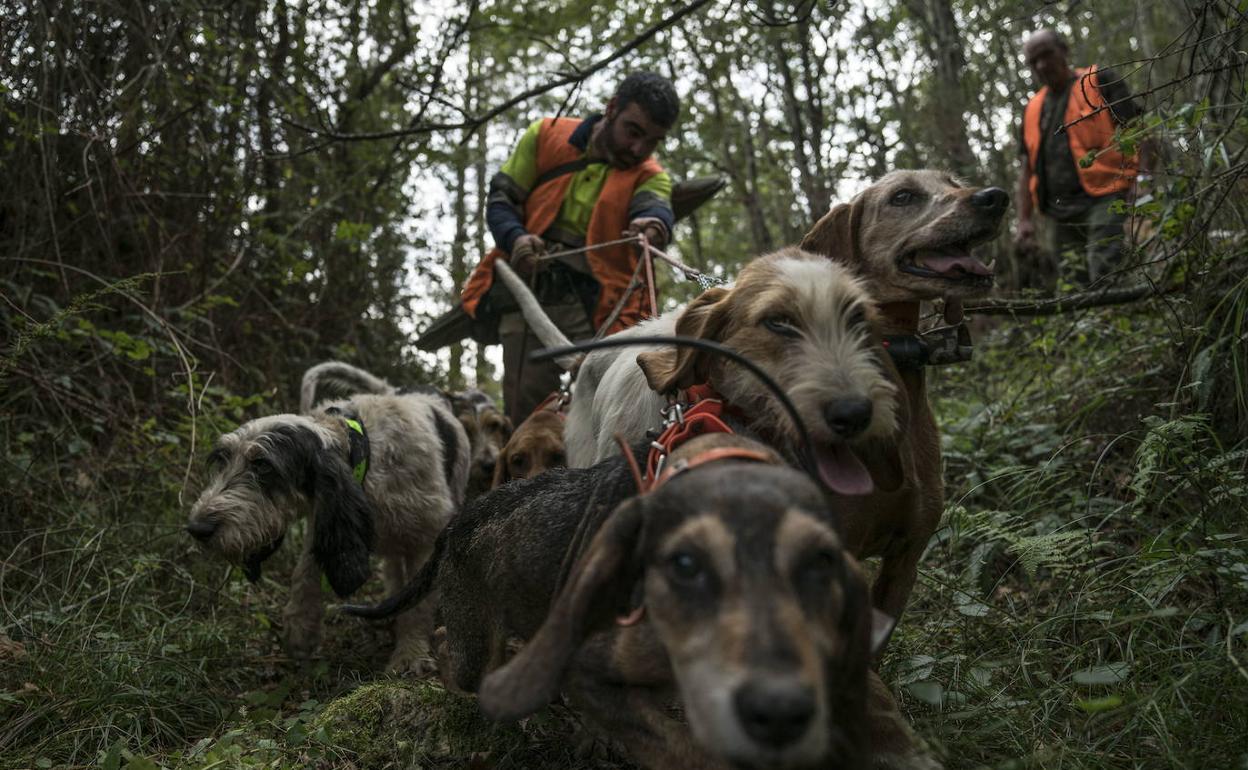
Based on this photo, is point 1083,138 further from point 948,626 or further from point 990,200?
point 948,626

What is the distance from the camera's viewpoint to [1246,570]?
3.07 m

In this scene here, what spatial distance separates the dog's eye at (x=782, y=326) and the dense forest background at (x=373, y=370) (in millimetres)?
1183

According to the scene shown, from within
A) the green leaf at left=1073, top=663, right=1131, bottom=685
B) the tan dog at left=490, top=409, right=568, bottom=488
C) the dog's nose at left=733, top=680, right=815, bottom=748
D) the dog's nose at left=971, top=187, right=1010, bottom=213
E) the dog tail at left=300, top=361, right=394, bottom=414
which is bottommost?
the green leaf at left=1073, top=663, right=1131, bottom=685

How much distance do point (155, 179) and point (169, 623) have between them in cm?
439

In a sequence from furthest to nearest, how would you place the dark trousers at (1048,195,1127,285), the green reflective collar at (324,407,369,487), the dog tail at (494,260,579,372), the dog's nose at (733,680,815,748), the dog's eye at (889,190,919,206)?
the dark trousers at (1048,195,1127,285) → the dog tail at (494,260,579,372) → the green reflective collar at (324,407,369,487) → the dog's eye at (889,190,919,206) → the dog's nose at (733,680,815,748)

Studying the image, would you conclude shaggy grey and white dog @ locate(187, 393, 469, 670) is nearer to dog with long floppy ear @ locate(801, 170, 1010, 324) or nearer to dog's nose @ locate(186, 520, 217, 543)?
dog's nose @ locate(186, 520, 217, 543)

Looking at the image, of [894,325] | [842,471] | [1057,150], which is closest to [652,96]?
[894,325]

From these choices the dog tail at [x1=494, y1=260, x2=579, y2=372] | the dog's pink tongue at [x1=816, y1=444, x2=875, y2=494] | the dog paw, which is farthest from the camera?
the dog tail at [x1=494, y1=260, x2=579, y2=372]

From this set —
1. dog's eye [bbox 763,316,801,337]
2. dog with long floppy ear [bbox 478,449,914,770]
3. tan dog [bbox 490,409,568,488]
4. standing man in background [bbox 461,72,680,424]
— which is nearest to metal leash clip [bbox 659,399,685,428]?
dog's eye [bbox 763,316,801,337]

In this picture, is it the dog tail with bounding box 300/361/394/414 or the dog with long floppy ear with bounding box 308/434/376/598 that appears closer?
the dog with long floppy ear with bounding box 308/434/376/598

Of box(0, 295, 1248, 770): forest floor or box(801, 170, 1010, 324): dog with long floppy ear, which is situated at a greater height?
box(801, 170, 1010, 324): dog with long floppy ear

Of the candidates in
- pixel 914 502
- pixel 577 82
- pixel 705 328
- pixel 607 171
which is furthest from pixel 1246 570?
pixel 607 171

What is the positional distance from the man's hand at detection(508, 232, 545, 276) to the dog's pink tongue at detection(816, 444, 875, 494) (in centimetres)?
344

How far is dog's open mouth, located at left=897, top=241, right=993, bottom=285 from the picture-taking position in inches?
137
